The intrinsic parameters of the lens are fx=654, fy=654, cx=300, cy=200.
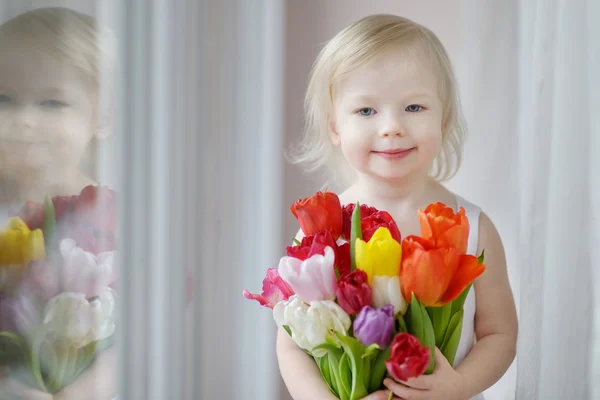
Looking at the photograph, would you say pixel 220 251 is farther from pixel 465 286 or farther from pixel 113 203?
pixel 465 286

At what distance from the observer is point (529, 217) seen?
100 centimetres

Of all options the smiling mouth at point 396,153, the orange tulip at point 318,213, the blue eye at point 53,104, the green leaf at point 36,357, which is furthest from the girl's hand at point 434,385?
the blue eye at point 53,104

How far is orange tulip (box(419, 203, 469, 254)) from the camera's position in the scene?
802mm

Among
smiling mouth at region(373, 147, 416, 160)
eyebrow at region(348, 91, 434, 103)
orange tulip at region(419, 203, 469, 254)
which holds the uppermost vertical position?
eyebrow at region(348, 91, 434, 103)

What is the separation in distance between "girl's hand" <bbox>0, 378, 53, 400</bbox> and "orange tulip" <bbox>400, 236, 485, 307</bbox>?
18.3 inches

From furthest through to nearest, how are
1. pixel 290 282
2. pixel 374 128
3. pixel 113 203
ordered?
pixel 374 128
pixel 113 203
pixel 290 282

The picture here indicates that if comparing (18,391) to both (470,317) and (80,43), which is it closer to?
(80,43)

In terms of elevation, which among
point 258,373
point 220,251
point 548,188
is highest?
point 548,188

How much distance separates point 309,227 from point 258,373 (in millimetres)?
382

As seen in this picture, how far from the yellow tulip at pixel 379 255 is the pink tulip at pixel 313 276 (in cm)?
4

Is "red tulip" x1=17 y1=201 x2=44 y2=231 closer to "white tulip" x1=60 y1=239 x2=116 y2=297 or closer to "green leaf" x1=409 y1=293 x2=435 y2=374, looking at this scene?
"white tulip" x1=60 y1=239 x2=116 y2=297

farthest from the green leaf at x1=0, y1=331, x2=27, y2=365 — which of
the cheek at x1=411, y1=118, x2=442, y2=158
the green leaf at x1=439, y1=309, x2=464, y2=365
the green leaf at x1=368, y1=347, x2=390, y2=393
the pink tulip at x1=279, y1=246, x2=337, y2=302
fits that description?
the cheek at x1=411, y1=118, x2=442, y2=158

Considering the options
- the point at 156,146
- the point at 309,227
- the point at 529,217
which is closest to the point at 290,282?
the point at 309,227

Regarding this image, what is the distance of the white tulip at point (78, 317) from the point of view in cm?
82
